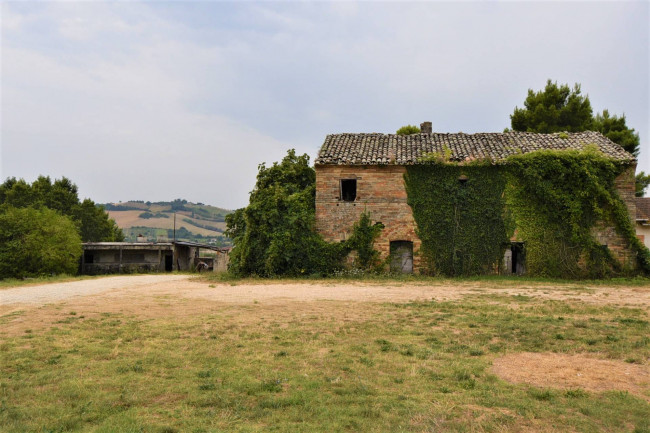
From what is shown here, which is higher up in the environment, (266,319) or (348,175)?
(348,175)

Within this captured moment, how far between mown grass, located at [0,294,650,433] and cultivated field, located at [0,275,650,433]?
21mm

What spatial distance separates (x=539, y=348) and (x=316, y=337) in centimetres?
319

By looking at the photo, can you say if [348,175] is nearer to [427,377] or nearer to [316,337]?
[316,337]

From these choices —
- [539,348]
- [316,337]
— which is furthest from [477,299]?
[316,337]

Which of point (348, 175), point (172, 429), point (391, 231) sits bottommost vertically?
point (172, 429)

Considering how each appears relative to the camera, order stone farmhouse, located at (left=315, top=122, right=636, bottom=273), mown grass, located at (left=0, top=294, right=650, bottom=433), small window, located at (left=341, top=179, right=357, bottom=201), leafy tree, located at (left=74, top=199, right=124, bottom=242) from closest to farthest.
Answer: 1. mown grass, located at (left=0, top=294, right=650, bottom=433)
2. stone farmhouse, located at (left=315, top=122, right=636, bottom=273)
3. small window, located at (left=341, top=179, right=357, bottom=201)
4. leafy tree, located at (left=74, top=199, right=124, bottom=242)

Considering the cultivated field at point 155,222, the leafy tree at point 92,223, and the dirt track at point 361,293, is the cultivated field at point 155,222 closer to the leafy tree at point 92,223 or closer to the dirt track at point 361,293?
the leafy tree at point 92,223

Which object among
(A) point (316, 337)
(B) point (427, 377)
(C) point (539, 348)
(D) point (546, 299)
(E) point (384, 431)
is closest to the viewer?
(E) point (384, 431)

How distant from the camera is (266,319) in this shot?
8984 mm

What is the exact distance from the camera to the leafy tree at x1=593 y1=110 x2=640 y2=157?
31906 mm

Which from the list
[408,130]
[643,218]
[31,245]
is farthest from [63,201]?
[643,218]

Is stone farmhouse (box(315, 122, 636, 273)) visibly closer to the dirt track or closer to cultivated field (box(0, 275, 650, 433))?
the dirt track

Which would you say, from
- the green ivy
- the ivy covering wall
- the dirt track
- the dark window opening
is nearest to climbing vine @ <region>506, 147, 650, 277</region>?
the ivy covering wall

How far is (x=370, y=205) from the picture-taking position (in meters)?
20.3
